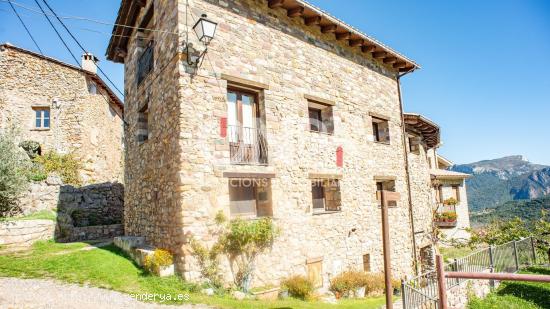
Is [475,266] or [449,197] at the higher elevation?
[449,197]

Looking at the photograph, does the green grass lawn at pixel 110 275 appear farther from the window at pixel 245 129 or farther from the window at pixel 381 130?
the window at pixel 381 130

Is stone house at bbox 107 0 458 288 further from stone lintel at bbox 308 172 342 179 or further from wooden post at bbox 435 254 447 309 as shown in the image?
wooden post at bbox 435 254 447 309

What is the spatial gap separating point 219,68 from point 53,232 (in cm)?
833

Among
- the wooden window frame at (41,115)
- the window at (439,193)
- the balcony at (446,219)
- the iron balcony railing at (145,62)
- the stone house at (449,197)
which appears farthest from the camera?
the window at (439,193)

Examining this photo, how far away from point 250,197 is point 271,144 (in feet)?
4.92

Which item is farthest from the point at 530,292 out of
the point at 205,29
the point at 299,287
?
the point at 205,29

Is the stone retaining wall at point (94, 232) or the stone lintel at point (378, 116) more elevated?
the stone lintel at point (378, 116)

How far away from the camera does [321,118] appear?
10.0m

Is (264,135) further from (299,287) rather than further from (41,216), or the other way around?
(41,216)

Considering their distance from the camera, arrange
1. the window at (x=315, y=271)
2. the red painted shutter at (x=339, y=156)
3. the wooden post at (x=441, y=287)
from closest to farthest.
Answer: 1. the wooden post at (x=441, y=287)
2. the window at (x=315, y=271)
3. the red painted shutter at (x=339, y=156)

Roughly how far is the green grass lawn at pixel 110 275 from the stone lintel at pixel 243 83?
4645 mm

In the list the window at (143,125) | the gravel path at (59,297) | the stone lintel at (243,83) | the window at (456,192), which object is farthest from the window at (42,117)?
the window at (456,192)

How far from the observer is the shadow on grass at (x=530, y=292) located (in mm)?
9386

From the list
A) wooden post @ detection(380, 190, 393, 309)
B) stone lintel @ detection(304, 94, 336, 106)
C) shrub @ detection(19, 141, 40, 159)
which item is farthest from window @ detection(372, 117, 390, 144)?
shrub @ detection(19, 141, 40, 159)
